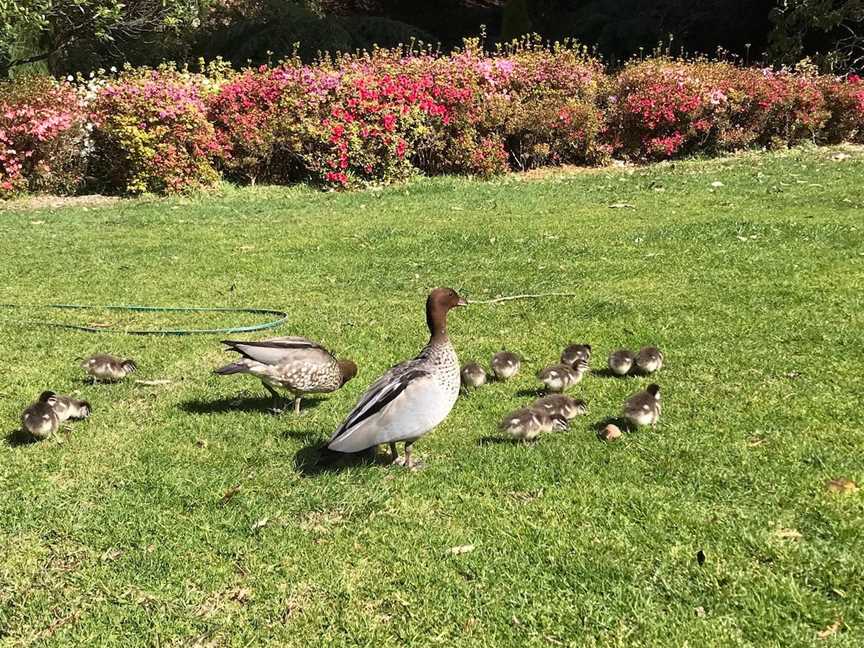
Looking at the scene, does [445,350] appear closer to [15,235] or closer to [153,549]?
[153,549]

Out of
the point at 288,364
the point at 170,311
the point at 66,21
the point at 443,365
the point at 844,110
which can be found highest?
the point at 66,21

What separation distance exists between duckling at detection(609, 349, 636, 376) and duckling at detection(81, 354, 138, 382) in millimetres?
3647

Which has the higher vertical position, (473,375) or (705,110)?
(705,110)

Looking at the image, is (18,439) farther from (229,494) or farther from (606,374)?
(606,374)

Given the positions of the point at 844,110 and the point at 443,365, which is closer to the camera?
the point at 443,365

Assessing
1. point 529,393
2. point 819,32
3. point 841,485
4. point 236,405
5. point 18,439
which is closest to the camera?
point 841,485

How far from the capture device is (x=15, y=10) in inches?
682

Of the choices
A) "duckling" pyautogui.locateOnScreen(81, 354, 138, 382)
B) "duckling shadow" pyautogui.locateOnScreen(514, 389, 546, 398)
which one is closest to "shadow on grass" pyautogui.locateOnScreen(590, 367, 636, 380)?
"duckling shadow" pyautogui.locateOnScreen(514, 389, 546, 398)

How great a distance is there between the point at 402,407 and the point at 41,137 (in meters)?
14.3

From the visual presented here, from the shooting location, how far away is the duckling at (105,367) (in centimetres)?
616

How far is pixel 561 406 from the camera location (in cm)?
516

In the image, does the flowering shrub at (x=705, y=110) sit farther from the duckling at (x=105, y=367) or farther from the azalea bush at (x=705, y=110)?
the duckling at (x=105, y=367)

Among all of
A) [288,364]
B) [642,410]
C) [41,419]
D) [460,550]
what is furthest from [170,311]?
[460,550]

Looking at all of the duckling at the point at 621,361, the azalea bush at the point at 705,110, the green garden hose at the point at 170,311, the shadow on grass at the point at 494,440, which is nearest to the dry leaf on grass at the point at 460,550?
the shadow on grass at the point at 494,440
